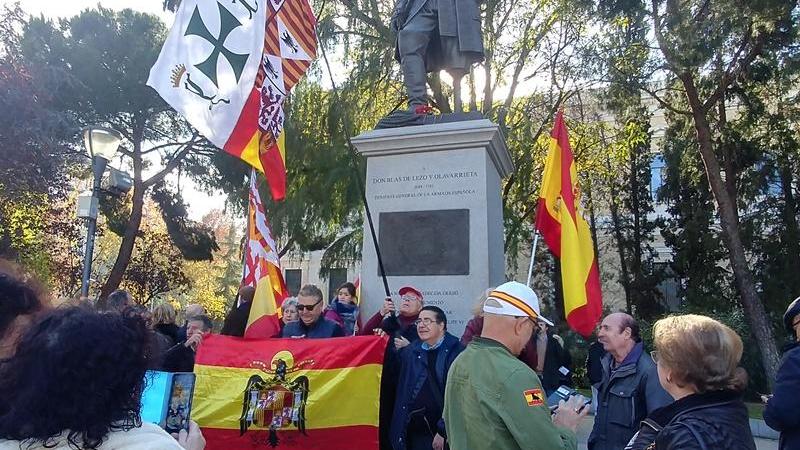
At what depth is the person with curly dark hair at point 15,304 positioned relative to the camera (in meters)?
2.18

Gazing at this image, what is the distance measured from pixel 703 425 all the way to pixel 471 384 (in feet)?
2.68

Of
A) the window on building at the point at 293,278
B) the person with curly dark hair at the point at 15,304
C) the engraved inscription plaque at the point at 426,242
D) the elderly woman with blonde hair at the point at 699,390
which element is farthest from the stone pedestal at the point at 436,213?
the window on building at the point at 293,278

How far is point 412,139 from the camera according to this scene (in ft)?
21.3

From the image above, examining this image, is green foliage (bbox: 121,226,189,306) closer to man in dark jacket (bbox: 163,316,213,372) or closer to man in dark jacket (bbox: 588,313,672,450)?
man in dark jacket (bbox: 163,316,213,372)

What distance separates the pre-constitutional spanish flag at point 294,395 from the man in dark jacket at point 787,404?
2540 millimetres

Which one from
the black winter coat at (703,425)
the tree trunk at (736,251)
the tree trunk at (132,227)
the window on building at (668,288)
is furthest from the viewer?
the window on building at (668,288)

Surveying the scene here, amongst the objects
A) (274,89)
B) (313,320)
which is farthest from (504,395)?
(274,89)

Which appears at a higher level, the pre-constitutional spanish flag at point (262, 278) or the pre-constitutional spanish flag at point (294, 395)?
the pre-constitutional spanish flag at point (262, 278)

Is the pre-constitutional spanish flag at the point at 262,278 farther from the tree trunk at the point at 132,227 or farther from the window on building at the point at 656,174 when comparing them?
the window on building at the point at 656,174

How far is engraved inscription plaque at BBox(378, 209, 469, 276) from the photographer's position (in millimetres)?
6145

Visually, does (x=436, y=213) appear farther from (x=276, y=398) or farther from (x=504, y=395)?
(x=504, y=395)

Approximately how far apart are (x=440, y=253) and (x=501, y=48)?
13.8 meters

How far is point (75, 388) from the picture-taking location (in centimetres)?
161

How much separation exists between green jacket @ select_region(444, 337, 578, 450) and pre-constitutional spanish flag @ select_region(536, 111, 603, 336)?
3.28m
